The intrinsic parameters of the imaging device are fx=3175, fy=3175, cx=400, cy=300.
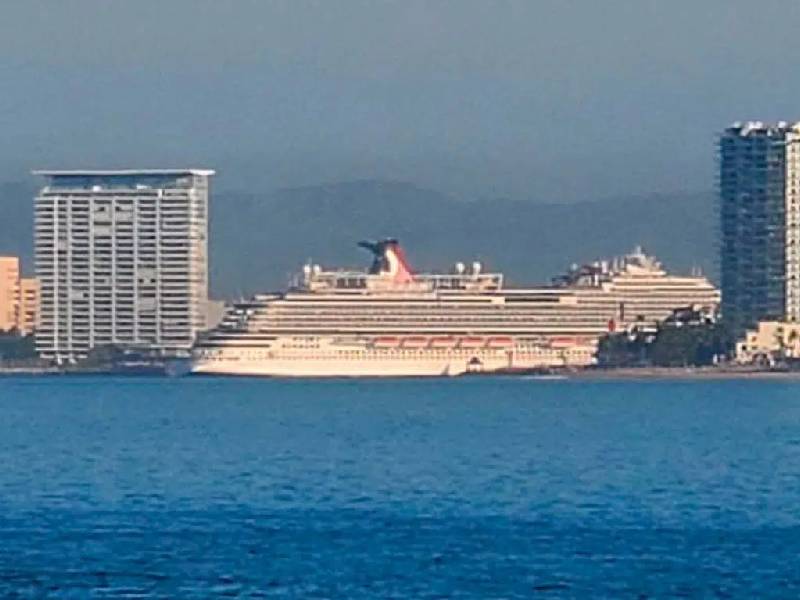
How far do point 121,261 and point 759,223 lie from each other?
37356mm

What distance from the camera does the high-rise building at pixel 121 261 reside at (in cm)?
17312

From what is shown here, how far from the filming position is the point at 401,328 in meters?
142

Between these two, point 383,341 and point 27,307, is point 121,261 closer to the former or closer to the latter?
point 27,307

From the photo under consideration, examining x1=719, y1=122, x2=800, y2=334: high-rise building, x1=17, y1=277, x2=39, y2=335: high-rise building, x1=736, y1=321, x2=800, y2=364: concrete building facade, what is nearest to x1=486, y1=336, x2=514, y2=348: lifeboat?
x1=736, y1=321, x2=800, y2=364: concrete building facade

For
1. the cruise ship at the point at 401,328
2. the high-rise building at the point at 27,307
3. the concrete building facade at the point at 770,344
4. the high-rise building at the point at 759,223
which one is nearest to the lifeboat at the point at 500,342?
the cruise ship at the point at 401,328

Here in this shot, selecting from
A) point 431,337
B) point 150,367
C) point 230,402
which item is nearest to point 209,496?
point 230,402

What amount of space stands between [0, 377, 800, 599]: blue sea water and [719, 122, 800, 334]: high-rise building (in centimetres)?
9320

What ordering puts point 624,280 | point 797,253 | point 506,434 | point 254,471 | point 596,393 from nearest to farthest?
point 254,471 → point 506,434 → point 596,393 → point 624,280 → point 797,253

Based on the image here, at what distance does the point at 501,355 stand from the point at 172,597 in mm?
111651

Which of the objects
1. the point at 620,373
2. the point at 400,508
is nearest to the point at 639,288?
the point at 620,373

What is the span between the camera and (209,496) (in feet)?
152

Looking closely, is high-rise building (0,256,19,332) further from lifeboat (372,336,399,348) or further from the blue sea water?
the blue sea water

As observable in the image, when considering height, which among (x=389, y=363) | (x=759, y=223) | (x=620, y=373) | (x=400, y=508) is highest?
(x=759, y=223)

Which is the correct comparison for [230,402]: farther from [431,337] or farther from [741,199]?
[741,199]
